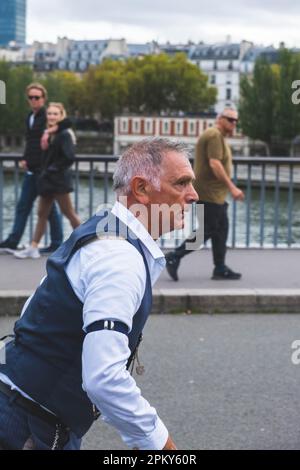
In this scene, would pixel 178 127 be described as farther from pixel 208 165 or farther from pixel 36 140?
pixel 208 165

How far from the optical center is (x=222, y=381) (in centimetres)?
565

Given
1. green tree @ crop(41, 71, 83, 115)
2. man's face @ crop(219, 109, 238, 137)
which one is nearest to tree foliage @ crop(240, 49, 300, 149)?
green tree @ crop(41, 71, 83, 115)

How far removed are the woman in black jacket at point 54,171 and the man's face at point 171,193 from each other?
7121mm

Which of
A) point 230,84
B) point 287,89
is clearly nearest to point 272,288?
point 287,89

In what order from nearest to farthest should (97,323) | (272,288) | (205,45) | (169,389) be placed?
(97,323) → (169,389) → (272,288) → (205,45)

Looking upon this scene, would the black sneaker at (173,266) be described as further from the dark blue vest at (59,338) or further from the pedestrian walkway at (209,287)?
the dark blue vest at (59,338)

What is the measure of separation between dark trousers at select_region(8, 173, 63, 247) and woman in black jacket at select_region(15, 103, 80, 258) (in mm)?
380

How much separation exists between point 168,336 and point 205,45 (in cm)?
14694

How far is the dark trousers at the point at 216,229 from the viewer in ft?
27.9

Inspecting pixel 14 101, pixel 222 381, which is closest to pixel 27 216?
pixel 222 381

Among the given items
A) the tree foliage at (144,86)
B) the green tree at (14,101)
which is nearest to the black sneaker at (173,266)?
the green tree at (14,101)

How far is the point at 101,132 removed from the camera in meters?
118

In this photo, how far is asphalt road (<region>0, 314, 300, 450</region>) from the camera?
15.4 ft
